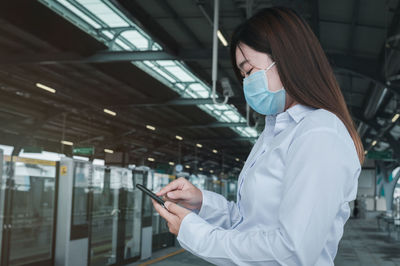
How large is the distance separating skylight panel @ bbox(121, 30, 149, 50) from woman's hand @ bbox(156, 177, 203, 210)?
7938mm

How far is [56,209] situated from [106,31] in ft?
11.6

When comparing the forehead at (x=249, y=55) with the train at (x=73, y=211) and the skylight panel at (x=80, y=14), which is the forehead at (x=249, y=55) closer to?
the train at (x=73, y=211)

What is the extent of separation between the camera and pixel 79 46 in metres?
9.75

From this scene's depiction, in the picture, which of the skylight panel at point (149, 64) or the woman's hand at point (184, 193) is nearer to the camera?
the woman's hand at point (184, 193)

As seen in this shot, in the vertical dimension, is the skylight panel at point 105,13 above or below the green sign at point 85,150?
above

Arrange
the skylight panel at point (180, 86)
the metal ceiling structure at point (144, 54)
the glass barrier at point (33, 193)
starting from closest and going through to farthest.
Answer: the metal ceiling structure at point (144, 54) < the glass barrier at point (33, 193) < the skylight panel at point (180, 86)

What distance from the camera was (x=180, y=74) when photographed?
12.7 m

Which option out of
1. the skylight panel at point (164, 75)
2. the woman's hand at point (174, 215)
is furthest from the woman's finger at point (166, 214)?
the skylight panel at point (164, 75)

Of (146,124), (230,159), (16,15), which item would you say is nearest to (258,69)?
(16,15)

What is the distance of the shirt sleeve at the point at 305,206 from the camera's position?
108cm

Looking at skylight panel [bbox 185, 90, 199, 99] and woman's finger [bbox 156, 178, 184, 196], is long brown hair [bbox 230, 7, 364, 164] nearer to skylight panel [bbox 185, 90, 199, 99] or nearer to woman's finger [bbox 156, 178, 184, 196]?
woman's finger [bbox 156, 178, 184, 196]

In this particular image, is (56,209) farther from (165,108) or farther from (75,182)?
(165,108)

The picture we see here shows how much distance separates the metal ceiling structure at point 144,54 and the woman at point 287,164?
5.17 metres

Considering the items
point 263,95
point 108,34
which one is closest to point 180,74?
point 108,34
